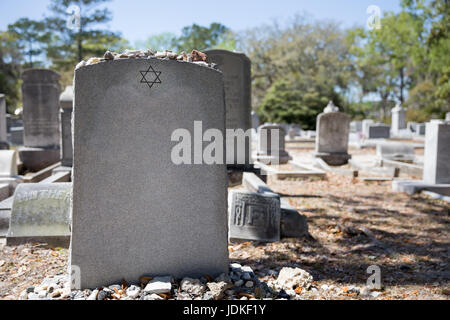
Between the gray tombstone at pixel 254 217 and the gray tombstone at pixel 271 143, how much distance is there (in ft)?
28.0

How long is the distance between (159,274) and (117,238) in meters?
0.42

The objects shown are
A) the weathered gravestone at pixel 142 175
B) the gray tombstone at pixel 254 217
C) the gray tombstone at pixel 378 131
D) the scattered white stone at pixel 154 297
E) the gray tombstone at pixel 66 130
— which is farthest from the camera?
the gray tombstone at pixel 378 131

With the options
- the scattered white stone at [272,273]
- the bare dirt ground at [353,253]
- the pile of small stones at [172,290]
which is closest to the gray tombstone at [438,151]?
the bare dirt ground at [353,253]

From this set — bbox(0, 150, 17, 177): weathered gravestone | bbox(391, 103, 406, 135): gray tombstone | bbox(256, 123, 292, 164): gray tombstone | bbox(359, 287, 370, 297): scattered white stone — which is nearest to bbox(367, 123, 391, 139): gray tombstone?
bbox(391, 103, 406, 135): gray tombstone

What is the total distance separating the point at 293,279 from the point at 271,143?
423 inches

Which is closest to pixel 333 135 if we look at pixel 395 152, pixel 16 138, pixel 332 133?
pixel 332 133

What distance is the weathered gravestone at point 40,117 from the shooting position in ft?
34.9

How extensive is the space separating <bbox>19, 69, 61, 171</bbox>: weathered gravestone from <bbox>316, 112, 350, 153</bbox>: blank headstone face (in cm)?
910

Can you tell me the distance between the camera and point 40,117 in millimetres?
10977

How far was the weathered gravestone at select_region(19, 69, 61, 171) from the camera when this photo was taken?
10.6m

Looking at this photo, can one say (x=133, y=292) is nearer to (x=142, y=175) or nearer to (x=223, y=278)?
(x=223, y=278)

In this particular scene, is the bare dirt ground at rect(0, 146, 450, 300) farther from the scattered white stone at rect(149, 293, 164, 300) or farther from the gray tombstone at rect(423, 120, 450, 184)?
the scattered white stone at rect(149, 293, 164, 300)

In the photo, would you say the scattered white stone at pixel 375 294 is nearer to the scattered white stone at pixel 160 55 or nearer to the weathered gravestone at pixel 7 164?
the scattered white stone at pixel 160 55
